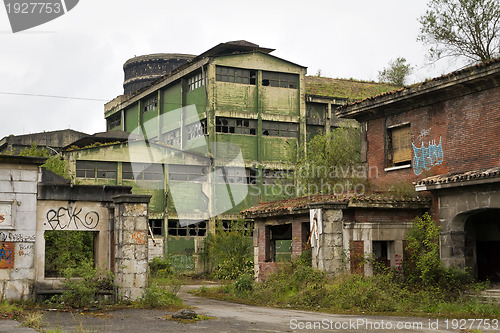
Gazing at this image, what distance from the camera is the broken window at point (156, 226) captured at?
37.7 m

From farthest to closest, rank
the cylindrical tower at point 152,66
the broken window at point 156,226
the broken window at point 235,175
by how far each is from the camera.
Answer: the cylindrical tower at point 152,66, the broken window at point 235,175, the broken window at point 156,226

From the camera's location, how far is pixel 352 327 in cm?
1277

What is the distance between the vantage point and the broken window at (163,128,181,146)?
42.8m

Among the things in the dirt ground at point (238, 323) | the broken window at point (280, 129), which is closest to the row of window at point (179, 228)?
the broken window at point (280, 129)

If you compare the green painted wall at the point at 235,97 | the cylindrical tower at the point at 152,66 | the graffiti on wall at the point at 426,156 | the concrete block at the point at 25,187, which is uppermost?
the cylindrical tower at the point at 152,66

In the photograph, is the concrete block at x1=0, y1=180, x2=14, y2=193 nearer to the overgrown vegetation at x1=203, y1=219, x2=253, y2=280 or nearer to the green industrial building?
the overgrown vegetation at x1=203, y1=219, x2=253, y2=280

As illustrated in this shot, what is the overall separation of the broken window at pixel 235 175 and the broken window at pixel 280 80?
237 inches

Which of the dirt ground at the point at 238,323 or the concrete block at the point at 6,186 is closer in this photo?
the dirt ground at the point at 238,323

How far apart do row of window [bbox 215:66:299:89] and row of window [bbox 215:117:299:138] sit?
101 inches

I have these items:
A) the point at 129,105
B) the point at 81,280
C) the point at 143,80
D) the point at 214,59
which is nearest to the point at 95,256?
the point at 81,280

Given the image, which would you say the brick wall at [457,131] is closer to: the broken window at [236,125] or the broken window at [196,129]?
the broken window at [236,125]

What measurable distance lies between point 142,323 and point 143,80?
44892 millimetres

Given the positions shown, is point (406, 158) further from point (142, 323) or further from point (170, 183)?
point (170, 183)

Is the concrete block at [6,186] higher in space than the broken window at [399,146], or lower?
lower
